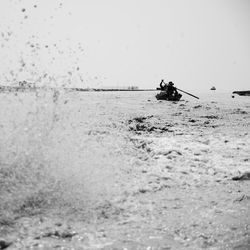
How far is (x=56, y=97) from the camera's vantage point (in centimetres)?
735

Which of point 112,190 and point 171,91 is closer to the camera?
point 112,190

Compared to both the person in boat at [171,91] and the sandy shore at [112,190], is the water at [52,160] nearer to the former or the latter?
the sandy shore at [112,190]

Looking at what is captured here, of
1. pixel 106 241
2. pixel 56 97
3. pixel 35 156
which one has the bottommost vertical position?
pixel 106 241

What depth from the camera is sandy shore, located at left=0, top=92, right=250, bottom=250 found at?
3975 mm

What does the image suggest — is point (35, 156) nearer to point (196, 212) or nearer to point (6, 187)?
point (6, 187)

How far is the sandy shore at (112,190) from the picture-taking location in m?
3.97

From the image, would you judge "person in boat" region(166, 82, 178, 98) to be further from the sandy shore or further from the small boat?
the sandy shore

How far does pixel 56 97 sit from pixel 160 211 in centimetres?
363

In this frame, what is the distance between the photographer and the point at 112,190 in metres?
5.49

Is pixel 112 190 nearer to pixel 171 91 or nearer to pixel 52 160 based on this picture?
pixel 52 160

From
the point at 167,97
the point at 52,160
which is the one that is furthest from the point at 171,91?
the point at 52,160

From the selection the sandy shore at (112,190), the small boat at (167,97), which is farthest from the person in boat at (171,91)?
the sandy shore at (112,190)

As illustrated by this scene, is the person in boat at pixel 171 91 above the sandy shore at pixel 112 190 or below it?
above

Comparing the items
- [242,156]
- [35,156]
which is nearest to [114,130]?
[242,156]
